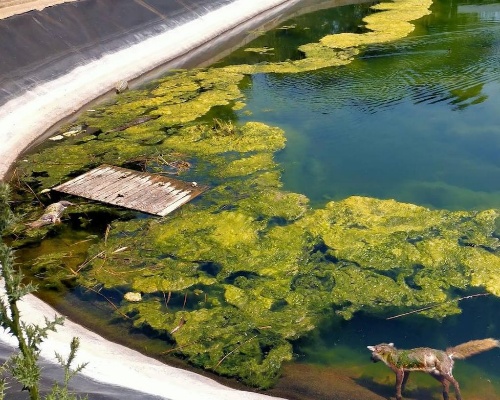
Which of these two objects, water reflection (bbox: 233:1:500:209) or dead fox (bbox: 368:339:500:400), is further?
water reflection (bbox: 233:1:500:209)

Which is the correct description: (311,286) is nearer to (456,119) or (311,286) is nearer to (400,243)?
(400,243)

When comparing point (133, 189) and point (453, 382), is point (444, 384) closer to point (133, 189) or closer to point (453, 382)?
point (453, 382)

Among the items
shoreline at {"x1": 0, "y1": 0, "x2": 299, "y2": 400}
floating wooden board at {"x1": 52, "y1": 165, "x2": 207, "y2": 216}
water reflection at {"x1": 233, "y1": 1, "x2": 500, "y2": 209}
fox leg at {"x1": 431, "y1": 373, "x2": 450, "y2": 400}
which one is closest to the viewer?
fox leg at {"x1": 431, "y1": 373, "x2": 450, "y2": 400}

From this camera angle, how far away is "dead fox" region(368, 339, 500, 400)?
21.9ft

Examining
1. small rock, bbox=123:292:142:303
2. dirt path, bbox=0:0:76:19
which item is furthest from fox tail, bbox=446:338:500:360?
dirt path, bbox=0:0:76:19

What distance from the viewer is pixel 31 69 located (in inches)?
661

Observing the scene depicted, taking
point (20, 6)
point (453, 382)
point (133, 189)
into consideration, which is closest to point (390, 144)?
point (133, 189)

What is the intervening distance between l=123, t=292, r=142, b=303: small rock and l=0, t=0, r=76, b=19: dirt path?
→ 13.2 m

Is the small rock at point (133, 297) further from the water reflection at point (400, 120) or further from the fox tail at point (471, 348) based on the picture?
the fox tail at point (471, 348)

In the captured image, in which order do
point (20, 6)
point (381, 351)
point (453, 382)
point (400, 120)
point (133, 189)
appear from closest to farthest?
point (453, 382), point (381, 351), point (133, 189), point (400, 120), point (20, 6)

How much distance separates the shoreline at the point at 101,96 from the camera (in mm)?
6703

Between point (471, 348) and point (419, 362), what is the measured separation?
0.87 meters

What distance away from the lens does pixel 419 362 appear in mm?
6746

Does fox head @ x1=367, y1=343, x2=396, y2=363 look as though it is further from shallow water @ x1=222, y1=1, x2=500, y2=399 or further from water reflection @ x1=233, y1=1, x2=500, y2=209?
water reflection @ x1=233, y1=1, x2=500, y2=209
